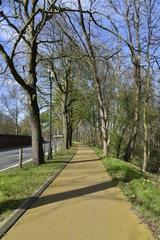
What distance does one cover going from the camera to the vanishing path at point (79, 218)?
6.12 m

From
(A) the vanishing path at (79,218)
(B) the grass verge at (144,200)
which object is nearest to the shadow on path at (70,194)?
(A) the vanishing path at (79,218)

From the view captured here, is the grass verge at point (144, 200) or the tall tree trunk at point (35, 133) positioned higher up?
the tall tree trunk at point (35, 133)

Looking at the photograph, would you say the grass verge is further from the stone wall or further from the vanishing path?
the stone wall

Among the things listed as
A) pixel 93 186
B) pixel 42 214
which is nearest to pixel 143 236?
pixel 42 214

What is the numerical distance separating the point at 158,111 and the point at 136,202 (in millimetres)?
28417

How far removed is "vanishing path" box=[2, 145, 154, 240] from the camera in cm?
612

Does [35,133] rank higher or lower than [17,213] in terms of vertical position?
higher

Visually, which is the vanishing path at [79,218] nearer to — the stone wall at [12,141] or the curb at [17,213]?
the curb at [17,213]

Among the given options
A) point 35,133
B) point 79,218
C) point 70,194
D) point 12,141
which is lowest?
point 79,218

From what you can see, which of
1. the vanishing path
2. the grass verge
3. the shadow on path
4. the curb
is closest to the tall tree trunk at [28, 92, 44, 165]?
the grass verge

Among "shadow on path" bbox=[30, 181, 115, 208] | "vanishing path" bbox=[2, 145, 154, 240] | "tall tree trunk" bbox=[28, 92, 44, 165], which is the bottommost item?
"vanishing path" bbox=[2, 145, 154, 240]

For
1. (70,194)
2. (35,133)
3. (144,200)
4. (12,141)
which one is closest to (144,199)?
(144,200)

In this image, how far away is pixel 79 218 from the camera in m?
7.34

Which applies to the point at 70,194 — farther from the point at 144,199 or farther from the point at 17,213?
the point at 17,213
